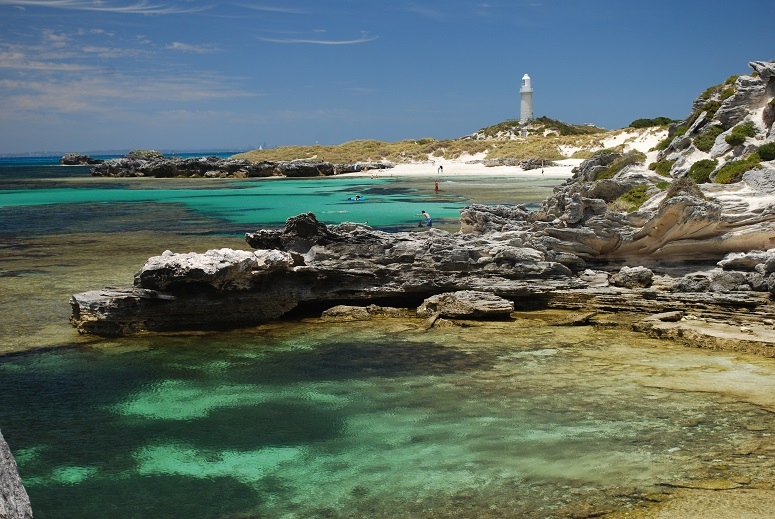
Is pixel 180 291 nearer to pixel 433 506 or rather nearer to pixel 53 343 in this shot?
pixel 53 343

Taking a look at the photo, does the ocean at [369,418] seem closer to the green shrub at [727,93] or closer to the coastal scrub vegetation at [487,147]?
the green shrub at [727,93]

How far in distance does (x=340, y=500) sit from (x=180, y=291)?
833 centimetres

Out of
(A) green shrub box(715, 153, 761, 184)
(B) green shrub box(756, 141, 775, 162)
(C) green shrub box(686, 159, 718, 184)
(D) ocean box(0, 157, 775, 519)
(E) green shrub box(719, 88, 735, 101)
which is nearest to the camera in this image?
(D) ocean box(0, 157, 775, 519)

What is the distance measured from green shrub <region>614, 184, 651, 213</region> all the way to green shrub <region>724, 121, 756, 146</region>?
389cm

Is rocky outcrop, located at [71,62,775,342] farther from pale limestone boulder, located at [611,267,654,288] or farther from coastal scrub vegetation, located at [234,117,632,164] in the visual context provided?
coastal scrub vegetation, located at [234,117,632,164]

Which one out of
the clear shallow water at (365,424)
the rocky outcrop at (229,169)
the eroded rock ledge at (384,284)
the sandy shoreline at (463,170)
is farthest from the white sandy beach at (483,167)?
the clear shallow water at (365,424)

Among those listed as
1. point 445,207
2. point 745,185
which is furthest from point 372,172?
point 745,185

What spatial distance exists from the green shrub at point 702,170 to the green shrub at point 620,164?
6955mm

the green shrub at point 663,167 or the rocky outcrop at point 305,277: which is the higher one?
the green shrub at point 663,167

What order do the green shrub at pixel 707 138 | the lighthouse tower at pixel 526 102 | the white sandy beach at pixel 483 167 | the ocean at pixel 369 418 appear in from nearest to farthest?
the ocean at pixel 369 418 → the green shrub at pixel 707 138 → the white sandy beach at pixel 483 167 → the lighthouse tower at pixel 526 102

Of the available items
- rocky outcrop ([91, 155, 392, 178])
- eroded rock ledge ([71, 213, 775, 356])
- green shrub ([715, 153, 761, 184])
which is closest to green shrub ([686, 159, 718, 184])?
green shrub ([715, 153, 761, 184])

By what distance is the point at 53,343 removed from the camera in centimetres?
1401

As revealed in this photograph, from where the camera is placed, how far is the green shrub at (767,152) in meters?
21.8

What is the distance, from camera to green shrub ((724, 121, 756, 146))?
24953 mm
